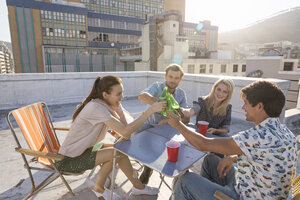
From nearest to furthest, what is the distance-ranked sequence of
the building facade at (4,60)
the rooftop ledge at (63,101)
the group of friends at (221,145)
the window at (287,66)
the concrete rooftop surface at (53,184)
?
the group of friends at (221,145) → the concrete rooftop surface at (53,184) → the rooftop ledge at (63,101) → the window at (287,66) → the building facade at (4,60)

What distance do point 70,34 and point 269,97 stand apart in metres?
44.2

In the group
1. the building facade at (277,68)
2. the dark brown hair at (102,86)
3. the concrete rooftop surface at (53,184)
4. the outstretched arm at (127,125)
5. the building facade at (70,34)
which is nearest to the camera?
the outstretched arm at (127,125)

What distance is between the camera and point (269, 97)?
1358 mm

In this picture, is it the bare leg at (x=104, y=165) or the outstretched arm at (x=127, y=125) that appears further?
the bare leg at (x=104, y=165)

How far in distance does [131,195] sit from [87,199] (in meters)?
0.57

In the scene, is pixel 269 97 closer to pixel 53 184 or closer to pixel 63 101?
pixel 53 184

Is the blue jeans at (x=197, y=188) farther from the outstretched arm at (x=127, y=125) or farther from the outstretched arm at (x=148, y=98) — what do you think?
the outstretched arm at (x=148, y=98)

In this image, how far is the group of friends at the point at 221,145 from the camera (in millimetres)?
1283

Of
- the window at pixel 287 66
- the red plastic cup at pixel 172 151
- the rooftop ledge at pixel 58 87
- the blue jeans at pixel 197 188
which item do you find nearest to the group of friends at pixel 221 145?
the blue jeans at pixel 197 188

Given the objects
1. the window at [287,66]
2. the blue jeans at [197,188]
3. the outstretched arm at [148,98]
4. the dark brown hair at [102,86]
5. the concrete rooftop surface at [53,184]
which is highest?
the window at [287,66]

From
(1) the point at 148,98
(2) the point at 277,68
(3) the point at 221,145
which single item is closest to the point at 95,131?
(1) the point at 148,98

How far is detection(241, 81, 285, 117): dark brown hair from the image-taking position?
1.34 metres

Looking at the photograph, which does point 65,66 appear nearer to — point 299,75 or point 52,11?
point 52,11

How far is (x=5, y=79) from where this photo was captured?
607cm
